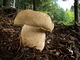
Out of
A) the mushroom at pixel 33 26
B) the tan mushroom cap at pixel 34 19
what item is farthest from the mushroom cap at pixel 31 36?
the tan mushroom cap at pixel 34 19

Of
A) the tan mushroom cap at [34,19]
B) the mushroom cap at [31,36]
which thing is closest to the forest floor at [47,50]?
the mushroom cap at [31,36]

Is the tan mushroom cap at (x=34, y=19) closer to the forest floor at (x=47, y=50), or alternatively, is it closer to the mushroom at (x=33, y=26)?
the mushroom at (x=33, y=26)

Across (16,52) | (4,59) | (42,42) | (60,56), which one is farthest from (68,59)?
(4,59)

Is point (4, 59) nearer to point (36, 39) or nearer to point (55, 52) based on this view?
point (36, 39)

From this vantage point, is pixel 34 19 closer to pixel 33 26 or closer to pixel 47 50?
pixel 33 26

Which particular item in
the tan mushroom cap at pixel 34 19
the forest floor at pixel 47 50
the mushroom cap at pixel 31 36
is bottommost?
the forest floor at pixel 47 50

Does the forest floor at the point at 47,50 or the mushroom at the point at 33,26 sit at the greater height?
the mushroom at the point at 33,26

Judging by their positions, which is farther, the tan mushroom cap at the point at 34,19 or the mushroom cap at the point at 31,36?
the mushroom cap at the point at 31,36

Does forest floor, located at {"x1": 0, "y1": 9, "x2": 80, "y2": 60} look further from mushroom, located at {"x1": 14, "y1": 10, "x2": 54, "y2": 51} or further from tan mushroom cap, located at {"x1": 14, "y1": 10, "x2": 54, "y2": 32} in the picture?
tan mushroom cap, located at {"x1": 14, "y1": 10, "x2": 54, "y2": 32}

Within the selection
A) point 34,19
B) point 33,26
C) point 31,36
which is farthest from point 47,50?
point 34,19
